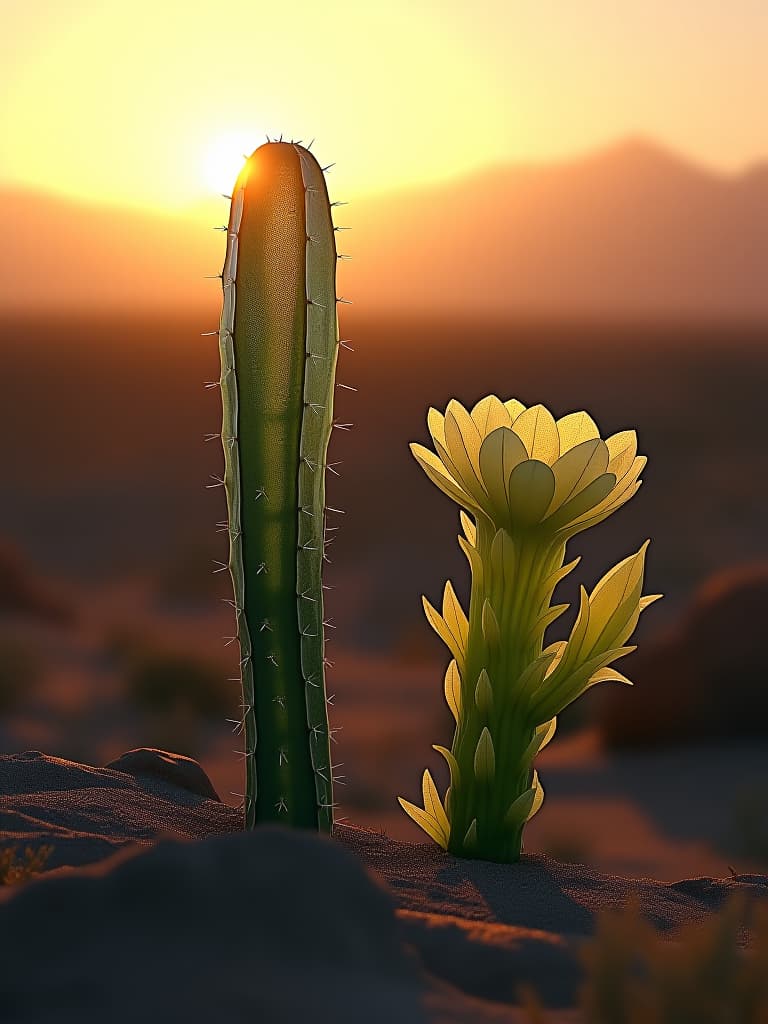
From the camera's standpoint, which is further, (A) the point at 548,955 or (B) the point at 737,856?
(B) the point at 737,856

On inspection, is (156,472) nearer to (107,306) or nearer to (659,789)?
(659,789)

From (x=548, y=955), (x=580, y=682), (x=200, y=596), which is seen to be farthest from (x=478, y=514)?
(x=200, y=596)

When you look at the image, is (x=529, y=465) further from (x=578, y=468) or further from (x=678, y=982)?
(x=678, y=982)

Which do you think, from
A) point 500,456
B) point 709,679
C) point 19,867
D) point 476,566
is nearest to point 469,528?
point 476,566

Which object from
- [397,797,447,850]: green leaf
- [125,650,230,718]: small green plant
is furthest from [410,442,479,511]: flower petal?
[125,650,230,718]: small green plant

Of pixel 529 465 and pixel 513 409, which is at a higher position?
pixel 513 409

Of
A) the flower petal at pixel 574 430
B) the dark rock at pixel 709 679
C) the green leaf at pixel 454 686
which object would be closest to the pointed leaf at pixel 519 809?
the green leaf at pixel 454 686
